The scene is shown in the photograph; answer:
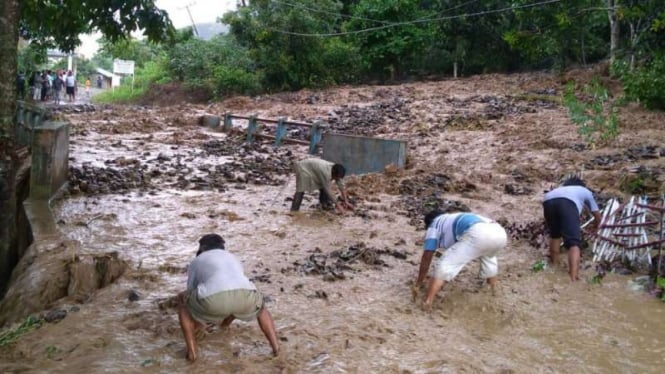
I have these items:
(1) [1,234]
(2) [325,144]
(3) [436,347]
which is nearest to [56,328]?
(1) [1,234]

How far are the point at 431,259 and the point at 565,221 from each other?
1647 mm

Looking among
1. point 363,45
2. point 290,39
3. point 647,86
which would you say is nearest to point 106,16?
point 647,86

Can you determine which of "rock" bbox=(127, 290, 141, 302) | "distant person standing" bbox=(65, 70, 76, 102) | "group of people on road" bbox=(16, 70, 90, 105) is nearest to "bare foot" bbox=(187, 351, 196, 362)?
"rock" bbox=(127, 290, 141, 302)

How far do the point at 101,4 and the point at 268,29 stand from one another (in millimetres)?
20158

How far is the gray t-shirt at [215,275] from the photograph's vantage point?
4.25m

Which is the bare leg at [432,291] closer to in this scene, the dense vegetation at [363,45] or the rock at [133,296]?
the rock at [133,296]

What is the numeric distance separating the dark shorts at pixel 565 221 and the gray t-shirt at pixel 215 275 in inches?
140

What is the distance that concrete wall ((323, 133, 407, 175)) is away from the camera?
1184cm

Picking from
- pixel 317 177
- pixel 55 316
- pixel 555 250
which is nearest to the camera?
pixel 55 316

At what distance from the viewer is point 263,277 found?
20.6ft

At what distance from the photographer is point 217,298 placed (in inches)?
167

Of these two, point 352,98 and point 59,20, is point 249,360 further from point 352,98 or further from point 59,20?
point 352,98

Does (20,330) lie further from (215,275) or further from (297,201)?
(297,201)

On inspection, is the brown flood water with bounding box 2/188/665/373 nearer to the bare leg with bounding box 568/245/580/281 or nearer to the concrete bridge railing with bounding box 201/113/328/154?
the bare leg with bounding box 568/245/580/281
